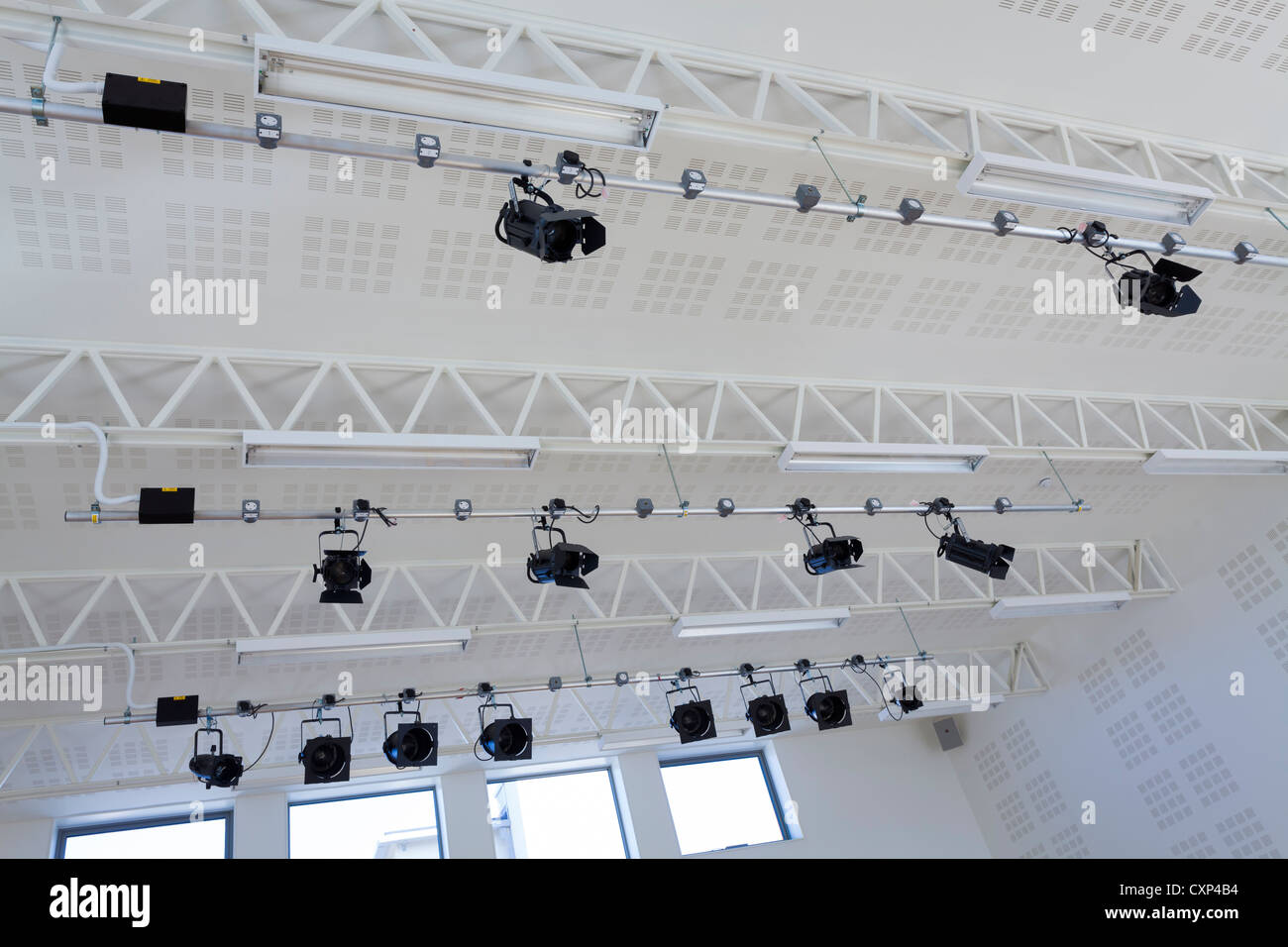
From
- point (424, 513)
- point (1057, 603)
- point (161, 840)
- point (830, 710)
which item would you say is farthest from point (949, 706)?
point (161, 840)

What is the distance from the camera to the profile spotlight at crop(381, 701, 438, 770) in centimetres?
896

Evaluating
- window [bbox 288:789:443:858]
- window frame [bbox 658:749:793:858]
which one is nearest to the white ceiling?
window [bbox 288:789:443:858]

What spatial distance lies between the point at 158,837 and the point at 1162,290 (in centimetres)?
1182

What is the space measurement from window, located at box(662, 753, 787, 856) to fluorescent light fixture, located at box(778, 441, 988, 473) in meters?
7.26

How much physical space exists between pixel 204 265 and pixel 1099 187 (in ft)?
17.1

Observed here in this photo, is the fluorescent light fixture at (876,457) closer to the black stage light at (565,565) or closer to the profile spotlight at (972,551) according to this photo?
the profile spotlight at (972,551)

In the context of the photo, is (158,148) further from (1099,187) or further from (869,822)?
(869,822)

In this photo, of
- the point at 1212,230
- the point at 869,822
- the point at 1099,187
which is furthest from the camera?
the point at 869,822

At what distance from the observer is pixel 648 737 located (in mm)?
11695

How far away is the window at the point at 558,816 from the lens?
11.9m

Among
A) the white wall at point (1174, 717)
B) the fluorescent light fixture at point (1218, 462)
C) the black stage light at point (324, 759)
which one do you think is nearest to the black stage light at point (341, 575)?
the black stage light at point (324, 759)

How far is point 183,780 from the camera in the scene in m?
9.73

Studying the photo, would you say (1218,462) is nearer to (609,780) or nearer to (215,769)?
(609,780)
